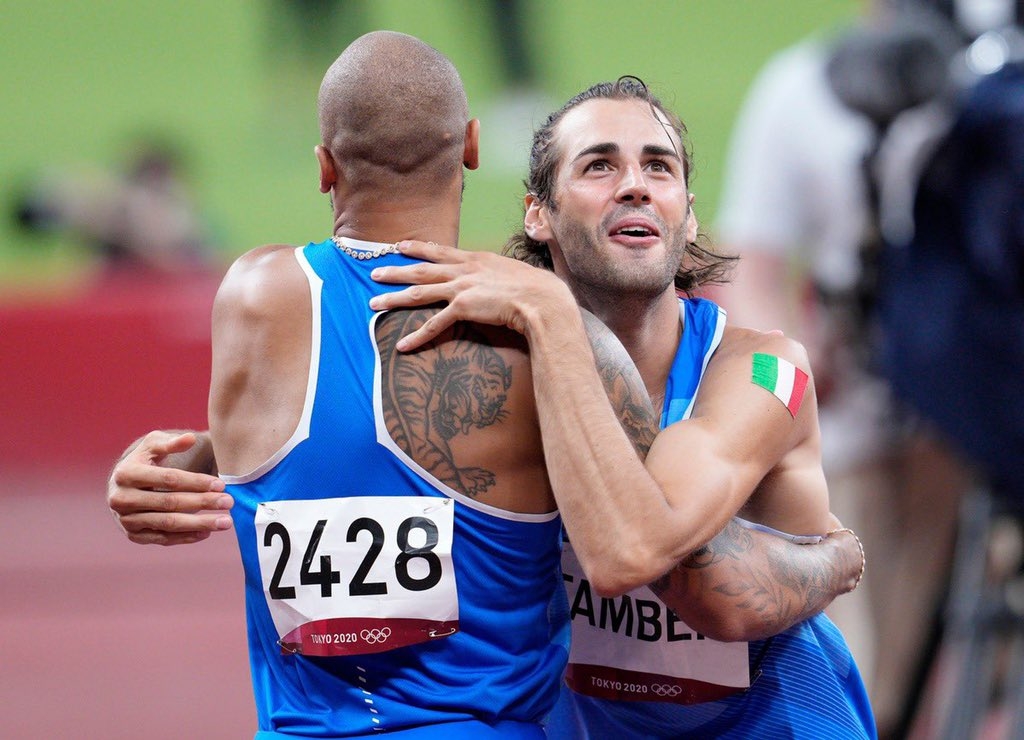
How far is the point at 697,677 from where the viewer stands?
10.4 ft

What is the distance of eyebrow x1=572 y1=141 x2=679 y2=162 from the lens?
3.19m

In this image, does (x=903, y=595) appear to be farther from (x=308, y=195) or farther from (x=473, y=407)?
(x=308, y=195)

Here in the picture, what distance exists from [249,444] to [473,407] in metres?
0.44

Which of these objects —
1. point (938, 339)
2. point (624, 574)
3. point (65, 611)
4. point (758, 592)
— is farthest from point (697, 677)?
point (65, 611)

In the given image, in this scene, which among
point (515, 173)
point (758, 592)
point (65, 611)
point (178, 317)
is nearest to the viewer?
point (758, 592)

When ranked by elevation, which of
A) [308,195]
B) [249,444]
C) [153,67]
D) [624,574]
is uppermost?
[153,67]

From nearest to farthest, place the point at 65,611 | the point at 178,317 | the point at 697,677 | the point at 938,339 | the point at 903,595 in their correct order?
the point at 697,677 → the point at 938,339 → the point at 903,595 → the point at 65,611 → the point at 178,317

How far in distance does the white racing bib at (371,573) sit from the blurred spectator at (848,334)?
3161mm

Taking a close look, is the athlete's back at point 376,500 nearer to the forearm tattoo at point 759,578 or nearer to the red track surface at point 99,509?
the forearm tattoo at point 759,578

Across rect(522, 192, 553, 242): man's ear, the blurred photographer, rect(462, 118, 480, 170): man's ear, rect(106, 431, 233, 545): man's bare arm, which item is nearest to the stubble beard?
rect(522, 192, 553, 242): man's ear

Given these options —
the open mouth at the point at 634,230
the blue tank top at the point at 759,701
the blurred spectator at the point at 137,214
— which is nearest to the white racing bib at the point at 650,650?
the blue tank top at the point at 759,701

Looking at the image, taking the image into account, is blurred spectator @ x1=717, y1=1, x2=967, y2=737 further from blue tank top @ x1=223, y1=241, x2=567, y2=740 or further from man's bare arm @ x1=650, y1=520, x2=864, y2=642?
blue tank top @ x1=223, y1=241, x2=567, y2=740

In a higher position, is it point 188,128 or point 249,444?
point 188,128

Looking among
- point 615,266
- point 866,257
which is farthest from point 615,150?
point 866,257
